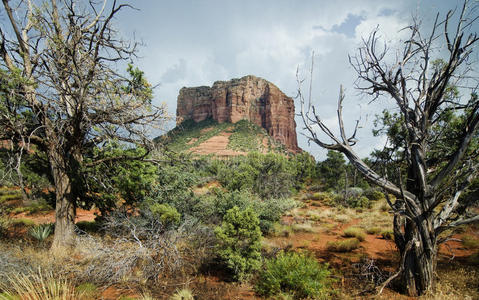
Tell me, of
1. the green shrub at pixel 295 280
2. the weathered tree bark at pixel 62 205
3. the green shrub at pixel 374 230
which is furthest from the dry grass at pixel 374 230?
the weathered tree bark at pixel 62 205

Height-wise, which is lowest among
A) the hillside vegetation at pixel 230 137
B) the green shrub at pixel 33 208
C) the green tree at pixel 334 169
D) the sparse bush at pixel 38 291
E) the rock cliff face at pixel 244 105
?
the green shrub at pixel 33 208

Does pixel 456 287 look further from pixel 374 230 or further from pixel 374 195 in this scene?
pixel 374 195

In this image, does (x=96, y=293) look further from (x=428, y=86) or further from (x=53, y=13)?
(x=428, y=86)

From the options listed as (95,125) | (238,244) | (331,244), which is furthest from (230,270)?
(95,125)

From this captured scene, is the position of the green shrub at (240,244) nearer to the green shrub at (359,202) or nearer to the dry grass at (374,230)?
the dry grass at (374,230)

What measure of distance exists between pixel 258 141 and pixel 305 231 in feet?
232

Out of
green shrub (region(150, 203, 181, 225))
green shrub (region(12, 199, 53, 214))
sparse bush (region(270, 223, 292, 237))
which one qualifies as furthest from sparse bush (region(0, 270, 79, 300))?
green shrub (region(12, 199, 53, 214))

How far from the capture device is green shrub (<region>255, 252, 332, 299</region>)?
14.4 feet

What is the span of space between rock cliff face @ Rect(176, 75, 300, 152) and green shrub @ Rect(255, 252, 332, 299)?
3840 inches

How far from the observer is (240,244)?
19.4 ft

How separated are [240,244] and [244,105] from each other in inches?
4102

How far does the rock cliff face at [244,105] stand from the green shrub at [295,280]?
9755cm

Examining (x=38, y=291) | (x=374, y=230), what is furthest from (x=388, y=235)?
(x=38, y=291)

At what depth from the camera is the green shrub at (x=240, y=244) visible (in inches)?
219
